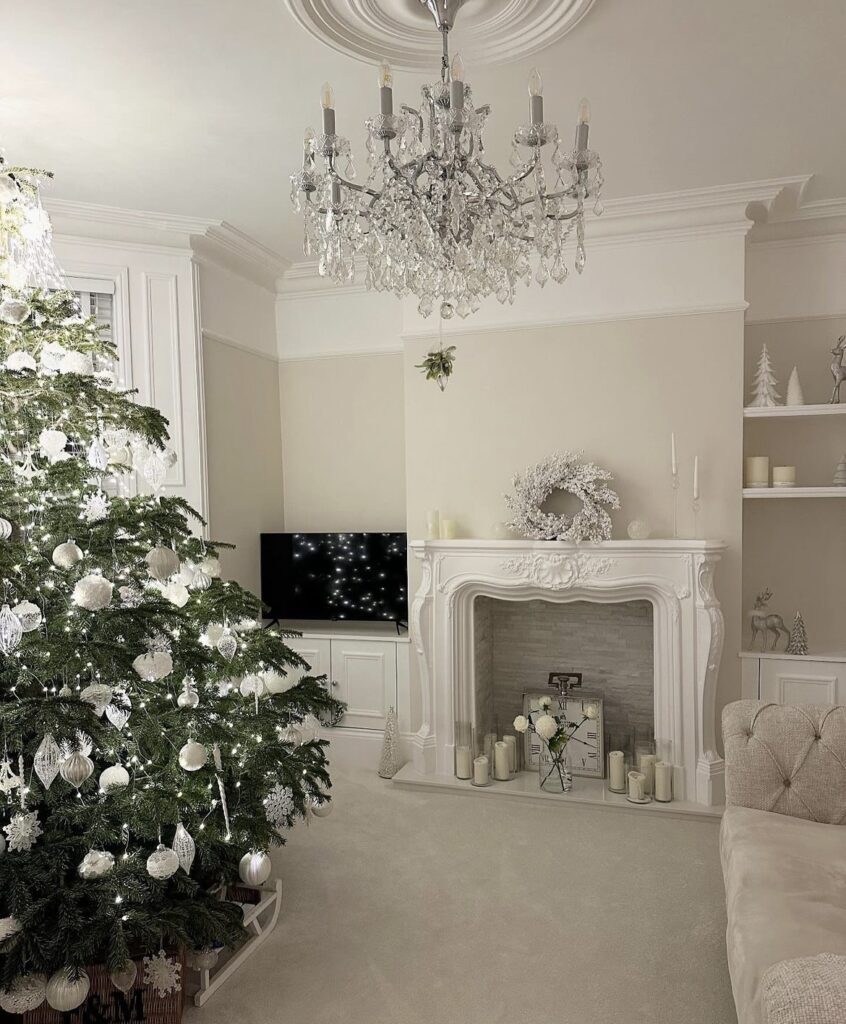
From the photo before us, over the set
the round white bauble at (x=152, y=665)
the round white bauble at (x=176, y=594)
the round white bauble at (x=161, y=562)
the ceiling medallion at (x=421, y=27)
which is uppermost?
the ceiling medallion at (x=421, y=27)

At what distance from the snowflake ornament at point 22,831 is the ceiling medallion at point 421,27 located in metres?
2.33

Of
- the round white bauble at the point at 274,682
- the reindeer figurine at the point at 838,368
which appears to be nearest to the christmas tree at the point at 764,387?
the reindeer figurine at the point at 838,368

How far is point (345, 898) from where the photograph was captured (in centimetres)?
300

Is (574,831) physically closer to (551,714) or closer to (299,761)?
(551,714)

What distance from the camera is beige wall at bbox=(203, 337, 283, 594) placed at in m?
4.31

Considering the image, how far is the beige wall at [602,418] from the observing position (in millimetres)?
3840

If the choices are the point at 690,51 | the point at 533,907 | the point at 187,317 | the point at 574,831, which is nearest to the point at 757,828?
the point at 533,907

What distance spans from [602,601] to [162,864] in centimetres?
257

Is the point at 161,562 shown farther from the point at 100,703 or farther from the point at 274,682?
the point at 274,682

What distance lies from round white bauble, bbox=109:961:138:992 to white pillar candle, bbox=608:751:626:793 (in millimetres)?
2500

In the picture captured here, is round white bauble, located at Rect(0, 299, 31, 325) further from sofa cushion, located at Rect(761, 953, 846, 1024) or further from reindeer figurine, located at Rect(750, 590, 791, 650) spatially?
reindeer figurine, located at Rect(750, 590, 791, 650)

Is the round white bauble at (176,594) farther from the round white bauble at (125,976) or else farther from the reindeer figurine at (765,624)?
the reindeer figurine at (765,624)

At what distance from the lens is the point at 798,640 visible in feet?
12.6

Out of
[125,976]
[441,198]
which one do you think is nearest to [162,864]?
[125,976]
